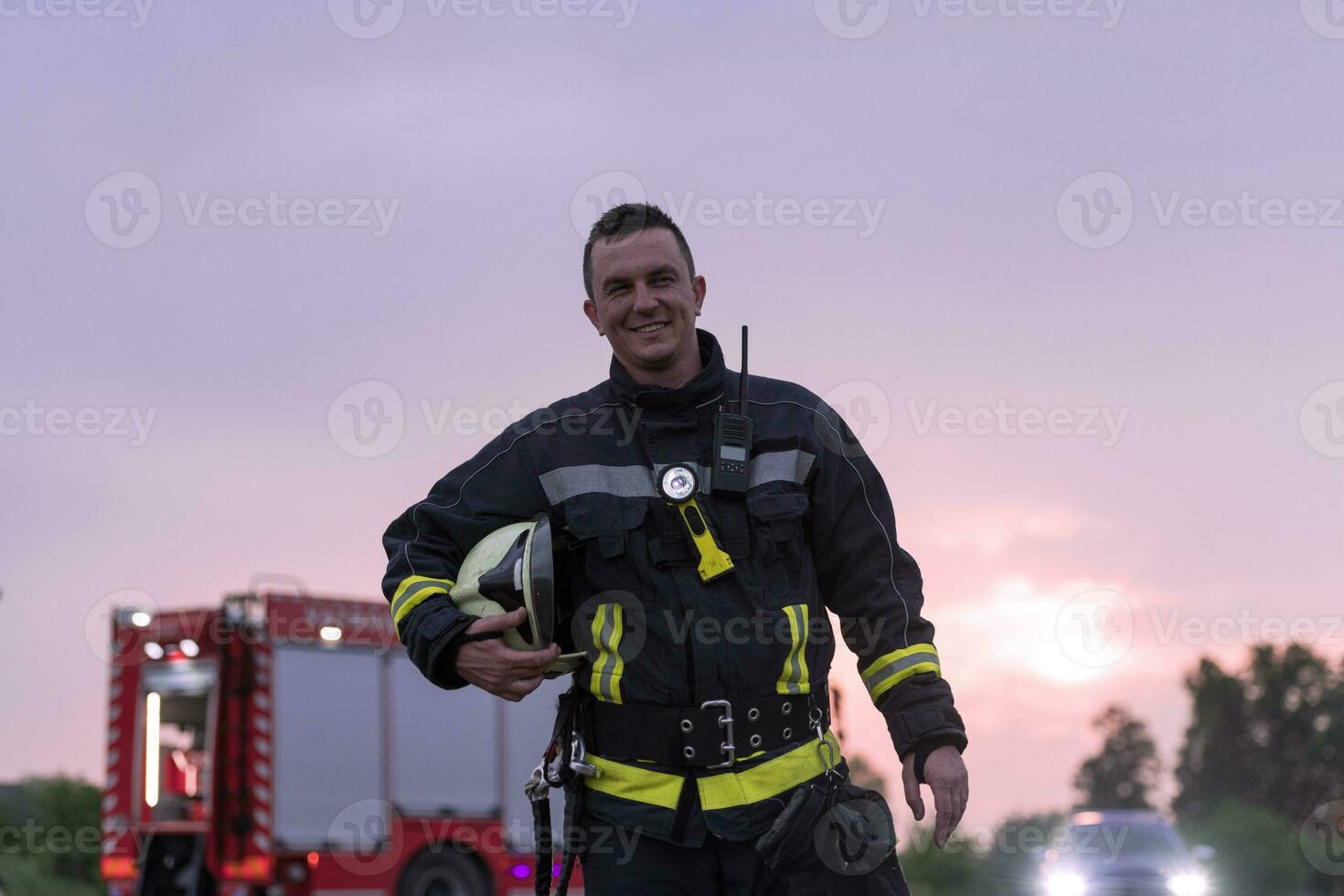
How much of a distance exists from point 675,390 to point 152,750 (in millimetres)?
11287

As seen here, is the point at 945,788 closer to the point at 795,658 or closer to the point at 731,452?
the point at 795,658

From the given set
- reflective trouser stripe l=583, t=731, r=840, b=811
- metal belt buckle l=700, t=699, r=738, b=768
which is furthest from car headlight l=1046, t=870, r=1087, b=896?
metal belt buckle l=700, t=699, r=738, b=768

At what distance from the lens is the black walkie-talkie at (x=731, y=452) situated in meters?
3.96

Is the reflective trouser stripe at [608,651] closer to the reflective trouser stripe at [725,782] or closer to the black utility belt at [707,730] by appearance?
the black utility belt at [707,730]

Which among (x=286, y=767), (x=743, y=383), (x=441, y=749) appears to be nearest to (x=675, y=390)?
(x=743, y=383)

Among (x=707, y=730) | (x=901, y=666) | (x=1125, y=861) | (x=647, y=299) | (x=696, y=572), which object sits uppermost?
(x=647, y=299)

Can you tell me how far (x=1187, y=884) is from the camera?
61.7ft

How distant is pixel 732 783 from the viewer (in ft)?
12.5

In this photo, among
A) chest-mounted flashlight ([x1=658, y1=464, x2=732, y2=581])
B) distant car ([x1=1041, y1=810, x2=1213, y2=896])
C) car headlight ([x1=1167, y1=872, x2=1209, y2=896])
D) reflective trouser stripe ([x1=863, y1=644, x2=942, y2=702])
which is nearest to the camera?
chest-mounted flashlight ([x1=658, y1=464, x2=732, y2=581])

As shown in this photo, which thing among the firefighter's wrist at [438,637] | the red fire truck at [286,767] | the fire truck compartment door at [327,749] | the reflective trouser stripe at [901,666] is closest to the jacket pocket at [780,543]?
the reflective trouser stripe at [901,666]

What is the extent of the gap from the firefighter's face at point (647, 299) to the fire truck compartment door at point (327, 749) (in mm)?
10376

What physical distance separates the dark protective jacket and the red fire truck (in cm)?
997

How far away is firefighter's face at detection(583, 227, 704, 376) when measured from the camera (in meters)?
4.11

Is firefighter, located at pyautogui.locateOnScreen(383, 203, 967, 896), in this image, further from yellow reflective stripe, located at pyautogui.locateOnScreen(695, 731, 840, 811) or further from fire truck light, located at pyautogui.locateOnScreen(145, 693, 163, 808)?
fire truck light, located at pyautogui.locateOnScreen(145, 693, 163, 808)
